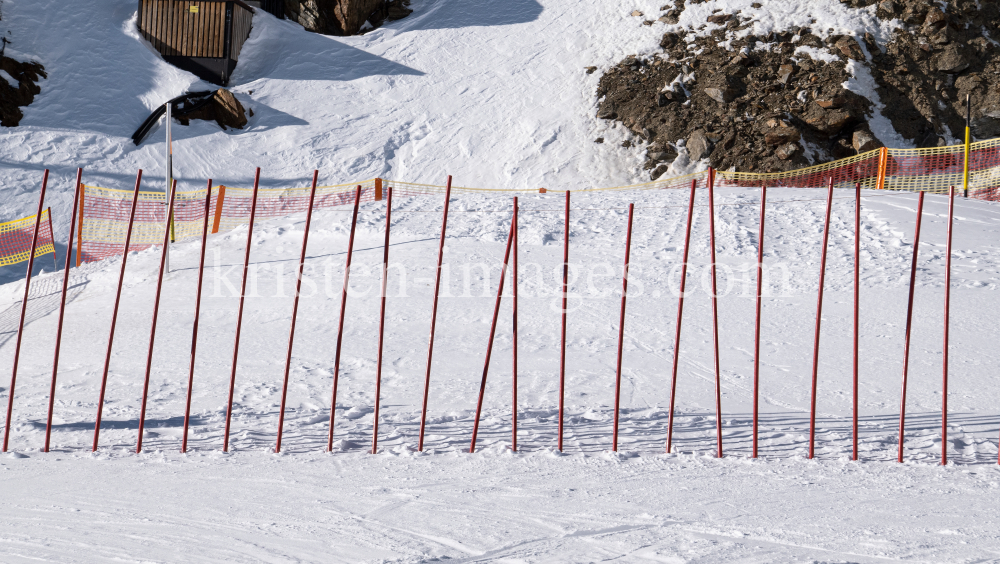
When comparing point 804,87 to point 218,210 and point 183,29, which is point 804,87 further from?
point 183,29

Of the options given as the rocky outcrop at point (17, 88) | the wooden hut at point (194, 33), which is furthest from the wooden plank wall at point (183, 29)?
the rocky outcrop at point (17, 88)

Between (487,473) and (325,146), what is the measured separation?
16.7m

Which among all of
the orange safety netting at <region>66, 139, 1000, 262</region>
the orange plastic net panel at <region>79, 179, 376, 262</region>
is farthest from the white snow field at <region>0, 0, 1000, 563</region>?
the orange safety netting at <region>66, 139, 1000, 262</region>

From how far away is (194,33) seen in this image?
23.3 metres

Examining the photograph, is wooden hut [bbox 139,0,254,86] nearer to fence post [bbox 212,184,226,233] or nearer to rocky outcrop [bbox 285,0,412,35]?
rocky outcrop [bbox 285,0,412,35]

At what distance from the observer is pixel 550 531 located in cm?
461

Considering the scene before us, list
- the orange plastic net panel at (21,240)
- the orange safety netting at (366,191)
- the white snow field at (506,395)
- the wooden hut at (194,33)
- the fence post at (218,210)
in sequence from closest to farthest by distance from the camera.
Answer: the white snow field at (506,395), the fence post at (218,210), the orange plastic net panel at (21,240), the orange safety netting at (366,191), the wooden hut at (194,33)

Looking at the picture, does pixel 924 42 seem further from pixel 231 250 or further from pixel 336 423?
pixel 336 423

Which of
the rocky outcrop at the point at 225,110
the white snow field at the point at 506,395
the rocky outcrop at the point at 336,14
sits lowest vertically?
the white snow field at the point at 506,395

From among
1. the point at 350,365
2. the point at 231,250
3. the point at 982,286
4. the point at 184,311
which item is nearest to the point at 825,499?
the point at 350,365

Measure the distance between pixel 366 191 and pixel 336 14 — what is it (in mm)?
11456

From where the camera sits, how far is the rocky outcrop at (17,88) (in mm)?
19609

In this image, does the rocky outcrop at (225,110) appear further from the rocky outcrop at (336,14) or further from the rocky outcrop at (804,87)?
the rocky outcrop at (804,87)

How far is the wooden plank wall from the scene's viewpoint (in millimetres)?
23234
